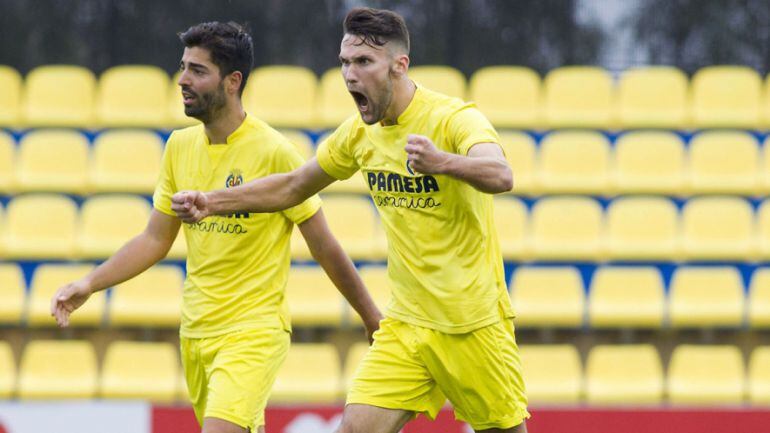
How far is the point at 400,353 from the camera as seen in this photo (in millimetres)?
5152

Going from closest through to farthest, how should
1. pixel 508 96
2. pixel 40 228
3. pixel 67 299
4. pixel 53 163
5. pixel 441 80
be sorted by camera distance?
pixel 67 299
pixel 40 228
pixel 53 163
pixel 441 80
pixel 508 96

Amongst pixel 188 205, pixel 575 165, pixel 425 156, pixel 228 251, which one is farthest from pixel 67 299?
pixel 575 165

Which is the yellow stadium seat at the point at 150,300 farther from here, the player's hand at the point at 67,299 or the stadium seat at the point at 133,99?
the player's hand at the point at 67,299

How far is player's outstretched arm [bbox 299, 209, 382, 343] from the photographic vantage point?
18.5 ft

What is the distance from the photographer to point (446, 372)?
513cm

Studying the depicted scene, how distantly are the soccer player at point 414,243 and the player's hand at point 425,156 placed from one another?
452 millimetres

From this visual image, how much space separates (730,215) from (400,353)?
581cm

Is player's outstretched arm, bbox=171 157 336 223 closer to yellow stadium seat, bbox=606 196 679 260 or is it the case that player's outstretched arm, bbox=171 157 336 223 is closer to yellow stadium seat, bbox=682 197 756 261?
yellow stadium seat, bbox=606 196 679 260

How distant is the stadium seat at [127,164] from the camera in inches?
426

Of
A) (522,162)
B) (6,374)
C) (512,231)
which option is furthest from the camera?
(522,162)

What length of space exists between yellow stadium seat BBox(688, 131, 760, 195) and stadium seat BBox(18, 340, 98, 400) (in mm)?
5078

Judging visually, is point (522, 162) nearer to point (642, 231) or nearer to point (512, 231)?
point (512, 231)

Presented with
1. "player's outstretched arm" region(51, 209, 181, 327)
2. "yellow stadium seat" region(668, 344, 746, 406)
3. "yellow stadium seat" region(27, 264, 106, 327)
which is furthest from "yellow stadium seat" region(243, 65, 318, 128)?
"player's outstretched arm" region(51, 209, 181, 327)

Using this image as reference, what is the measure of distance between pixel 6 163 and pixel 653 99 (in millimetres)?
5638
